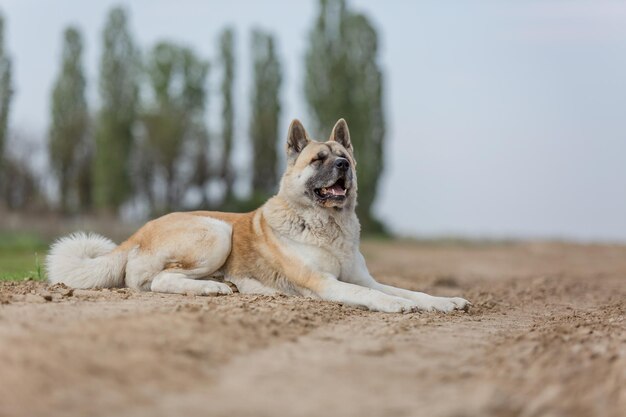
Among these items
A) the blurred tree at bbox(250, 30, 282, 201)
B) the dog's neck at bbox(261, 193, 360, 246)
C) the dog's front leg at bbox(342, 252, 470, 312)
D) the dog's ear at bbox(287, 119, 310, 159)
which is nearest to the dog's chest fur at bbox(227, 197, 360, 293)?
the dog's neck at bbox(261, 193, 360, 246)

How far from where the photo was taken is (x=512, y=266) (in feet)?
56.9

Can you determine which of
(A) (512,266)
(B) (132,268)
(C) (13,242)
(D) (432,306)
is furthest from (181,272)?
(C) (13,242)

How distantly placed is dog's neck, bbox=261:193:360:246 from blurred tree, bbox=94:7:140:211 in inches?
1024

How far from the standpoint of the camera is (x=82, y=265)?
22.7 feet

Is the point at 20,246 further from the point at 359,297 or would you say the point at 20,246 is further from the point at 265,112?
the point at 265,112

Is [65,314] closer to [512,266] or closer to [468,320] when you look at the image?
[468,320]

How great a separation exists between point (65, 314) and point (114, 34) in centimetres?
3022

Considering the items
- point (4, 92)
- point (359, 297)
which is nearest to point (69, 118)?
point (4, 92)

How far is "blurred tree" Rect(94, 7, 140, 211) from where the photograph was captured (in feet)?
104

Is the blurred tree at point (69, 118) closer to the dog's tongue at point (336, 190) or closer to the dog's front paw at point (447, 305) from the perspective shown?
the dog's tongue at point (336, 190)

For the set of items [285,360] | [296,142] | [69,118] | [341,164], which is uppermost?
[69,118]

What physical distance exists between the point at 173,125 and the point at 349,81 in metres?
8.86

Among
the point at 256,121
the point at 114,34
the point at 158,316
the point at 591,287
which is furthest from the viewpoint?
the point at 256,121

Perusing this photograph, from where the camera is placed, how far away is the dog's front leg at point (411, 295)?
633 cm
